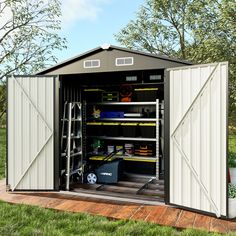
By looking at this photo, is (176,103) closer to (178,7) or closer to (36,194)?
(36,194)

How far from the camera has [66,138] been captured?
6168 mm

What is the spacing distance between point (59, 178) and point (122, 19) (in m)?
9.51

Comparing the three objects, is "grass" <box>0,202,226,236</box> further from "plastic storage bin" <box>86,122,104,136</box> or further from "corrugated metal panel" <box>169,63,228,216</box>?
"plastic storage bin" <box>86,122,104,136</box>

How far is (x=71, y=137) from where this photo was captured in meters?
6.20

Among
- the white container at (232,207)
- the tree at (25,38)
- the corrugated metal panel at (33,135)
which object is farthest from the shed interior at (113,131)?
the tree at (25,38)

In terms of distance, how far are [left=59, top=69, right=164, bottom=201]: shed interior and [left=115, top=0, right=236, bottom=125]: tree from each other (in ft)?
11.7

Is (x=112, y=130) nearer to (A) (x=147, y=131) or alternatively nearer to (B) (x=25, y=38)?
(A) (x=147, y=131)

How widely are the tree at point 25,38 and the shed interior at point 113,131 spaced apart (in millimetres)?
7247

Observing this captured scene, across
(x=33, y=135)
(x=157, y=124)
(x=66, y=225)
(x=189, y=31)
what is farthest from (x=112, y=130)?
(x=189, y=31)

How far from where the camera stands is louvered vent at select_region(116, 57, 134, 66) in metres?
5.31

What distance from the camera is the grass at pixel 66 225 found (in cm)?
389

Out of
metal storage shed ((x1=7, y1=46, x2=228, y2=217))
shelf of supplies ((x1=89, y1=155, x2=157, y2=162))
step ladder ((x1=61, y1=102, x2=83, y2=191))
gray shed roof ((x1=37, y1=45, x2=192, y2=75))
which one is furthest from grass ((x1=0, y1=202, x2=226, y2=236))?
gray shed roof ((x1=37, y1=45, x2=192, y2=75))

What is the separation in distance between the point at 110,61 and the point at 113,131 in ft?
Answer: 7.40

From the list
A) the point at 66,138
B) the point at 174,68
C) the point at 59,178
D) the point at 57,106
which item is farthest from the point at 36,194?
the point at 174,68
